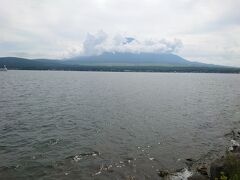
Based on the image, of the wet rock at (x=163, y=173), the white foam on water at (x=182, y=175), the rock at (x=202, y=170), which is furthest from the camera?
the rock at (x=202, y=170)

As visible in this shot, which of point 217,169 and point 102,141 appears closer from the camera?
point 217,169

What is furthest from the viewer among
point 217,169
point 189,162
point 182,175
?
point 189,162

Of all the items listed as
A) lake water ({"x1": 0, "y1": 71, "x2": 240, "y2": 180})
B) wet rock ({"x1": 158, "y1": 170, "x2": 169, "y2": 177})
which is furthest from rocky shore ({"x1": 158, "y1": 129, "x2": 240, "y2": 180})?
lake water ({"x1": 0, "y1": 71, "x2": 240, "y2": 180})

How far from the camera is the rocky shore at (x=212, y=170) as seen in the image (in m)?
16.7

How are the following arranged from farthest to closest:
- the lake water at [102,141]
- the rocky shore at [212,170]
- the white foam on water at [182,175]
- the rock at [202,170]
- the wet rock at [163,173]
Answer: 1. the lake water at [102,141]
2. the rock at [202,170]
3. the wet rock at [163,173]
4. the white foam on water at [182,175]
5. the rocky shore at [212,170]

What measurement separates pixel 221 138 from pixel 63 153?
19.0 m

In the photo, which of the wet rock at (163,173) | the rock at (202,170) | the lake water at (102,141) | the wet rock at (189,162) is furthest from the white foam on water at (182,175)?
the wet rock at (189,162)

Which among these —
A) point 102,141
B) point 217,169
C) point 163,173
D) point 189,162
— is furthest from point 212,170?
point 102,141

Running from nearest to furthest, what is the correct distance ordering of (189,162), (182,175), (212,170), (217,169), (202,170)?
1. (217,169)
2. (212,170)
3. (182,175)
4. (202,170)
5. (189,162)

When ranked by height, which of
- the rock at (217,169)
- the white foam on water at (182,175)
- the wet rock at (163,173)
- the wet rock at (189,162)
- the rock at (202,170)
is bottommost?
the wet rock at (189,162)

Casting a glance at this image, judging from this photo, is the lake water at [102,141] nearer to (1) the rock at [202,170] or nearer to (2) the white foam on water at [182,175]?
(2) the white foam on water at [182,175]

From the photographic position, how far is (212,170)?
725 inches

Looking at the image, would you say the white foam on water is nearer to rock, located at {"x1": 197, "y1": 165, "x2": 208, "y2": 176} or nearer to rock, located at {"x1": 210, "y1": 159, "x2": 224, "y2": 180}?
rock, located at {"x1": 197, "y1": 165, "x2": 208, "y2": 176}

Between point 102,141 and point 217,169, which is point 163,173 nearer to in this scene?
point 217,169
